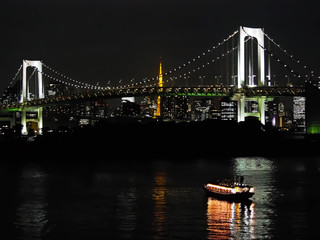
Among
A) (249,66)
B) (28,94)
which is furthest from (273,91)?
(28,94)

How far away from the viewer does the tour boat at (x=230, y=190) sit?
744 inches

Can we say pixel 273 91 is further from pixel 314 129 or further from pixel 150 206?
pixel 150 206

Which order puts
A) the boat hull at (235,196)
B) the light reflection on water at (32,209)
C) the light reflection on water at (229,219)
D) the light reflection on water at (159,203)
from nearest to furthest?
1. the light reflection on water at (229,219)
2. the light reflection on water at (32,209)
3. the light reflection on water at (159,203)
4. the boat hull at (235,196)

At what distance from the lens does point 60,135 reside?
165 feet

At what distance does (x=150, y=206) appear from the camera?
17891 millimetres

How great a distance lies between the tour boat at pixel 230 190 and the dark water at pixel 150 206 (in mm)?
341

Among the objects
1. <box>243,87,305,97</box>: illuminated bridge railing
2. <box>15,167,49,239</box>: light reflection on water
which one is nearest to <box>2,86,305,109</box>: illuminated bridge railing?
<box>243,87,305,97</box>: illuminated bridge railing

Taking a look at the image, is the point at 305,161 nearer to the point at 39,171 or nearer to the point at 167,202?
the point at 39,171

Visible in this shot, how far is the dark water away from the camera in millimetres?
14594

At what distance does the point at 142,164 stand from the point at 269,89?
14.8 m

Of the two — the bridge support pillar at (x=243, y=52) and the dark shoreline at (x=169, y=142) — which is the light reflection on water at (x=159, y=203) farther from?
the bridge support pillar at (x=243, y=52)

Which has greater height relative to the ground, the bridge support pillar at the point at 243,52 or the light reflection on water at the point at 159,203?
the bridge support pillar at the point at 243,52

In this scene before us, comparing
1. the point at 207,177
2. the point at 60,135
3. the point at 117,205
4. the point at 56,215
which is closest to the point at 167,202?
the point at 117,205

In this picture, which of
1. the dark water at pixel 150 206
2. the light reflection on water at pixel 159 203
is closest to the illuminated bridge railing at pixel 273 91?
the dark water at pixel 150 206
